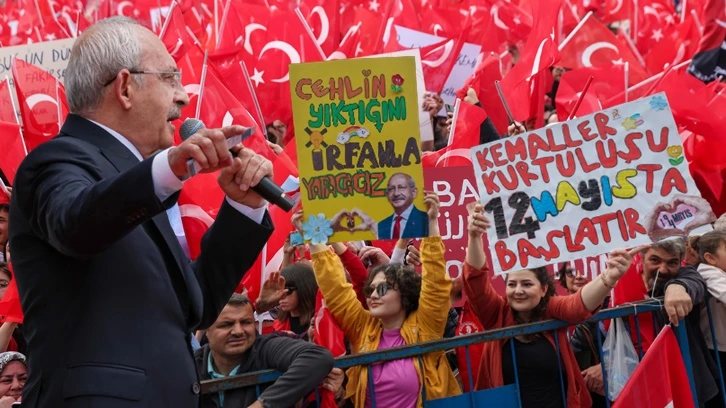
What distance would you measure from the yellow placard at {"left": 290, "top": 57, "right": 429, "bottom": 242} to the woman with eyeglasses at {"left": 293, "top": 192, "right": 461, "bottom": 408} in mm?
155

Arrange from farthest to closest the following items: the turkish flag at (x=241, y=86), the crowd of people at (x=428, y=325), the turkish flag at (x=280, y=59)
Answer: the turkish flag at (x=280, y=59) → the turkish flag at (x=241, y=86) → the crowd of people at (x=428, y=325)

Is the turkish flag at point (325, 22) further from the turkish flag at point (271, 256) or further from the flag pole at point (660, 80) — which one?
the turkish flag at point (271, 256)

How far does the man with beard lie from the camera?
185 inches

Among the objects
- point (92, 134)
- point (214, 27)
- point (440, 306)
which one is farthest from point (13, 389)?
point (214, 27)

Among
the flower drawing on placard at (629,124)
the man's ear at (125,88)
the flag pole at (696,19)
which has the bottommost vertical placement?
the man's ear at (125,88)

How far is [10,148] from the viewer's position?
7.07 metres

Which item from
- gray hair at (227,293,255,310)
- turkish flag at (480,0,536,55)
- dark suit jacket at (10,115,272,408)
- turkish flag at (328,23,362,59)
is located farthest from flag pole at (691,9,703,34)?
dark suit jacket at (10,115,272,408)

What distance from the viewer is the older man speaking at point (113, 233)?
2.10 m

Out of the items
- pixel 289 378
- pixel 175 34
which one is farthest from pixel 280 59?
pixel 289 378

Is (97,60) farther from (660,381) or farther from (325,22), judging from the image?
(325,22)

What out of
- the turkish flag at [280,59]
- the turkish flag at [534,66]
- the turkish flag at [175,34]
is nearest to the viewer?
the turkish flag at [534,66]

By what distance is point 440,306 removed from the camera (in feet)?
15.6

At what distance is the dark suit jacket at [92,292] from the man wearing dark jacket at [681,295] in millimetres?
3003

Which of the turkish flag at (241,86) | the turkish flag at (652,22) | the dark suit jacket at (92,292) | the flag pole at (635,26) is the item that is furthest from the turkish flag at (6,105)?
the turkish flag at (652,22)
